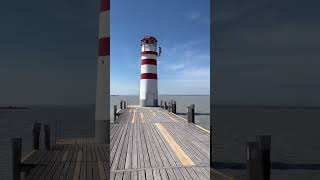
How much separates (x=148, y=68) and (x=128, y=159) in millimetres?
29385

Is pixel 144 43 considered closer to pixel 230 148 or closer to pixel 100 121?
pixel 230 148

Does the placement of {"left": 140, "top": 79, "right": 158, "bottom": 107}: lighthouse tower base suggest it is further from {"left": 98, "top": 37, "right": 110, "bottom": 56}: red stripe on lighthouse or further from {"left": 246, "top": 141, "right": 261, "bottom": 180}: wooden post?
{"left": 246, "top": 141, "right": 261, "bottom": 180}: wooden post

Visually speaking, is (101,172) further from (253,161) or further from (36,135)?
(36,135)

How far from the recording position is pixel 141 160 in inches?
378

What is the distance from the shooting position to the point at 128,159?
9.80 m

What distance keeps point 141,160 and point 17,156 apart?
3257 millimetres

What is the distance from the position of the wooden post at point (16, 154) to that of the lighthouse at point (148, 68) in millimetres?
29619

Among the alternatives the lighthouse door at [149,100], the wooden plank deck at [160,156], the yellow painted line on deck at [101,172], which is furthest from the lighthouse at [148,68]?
the yellow painted line on deck at [101,172]

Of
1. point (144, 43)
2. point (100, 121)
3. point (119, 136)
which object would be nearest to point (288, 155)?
point (119, 136)

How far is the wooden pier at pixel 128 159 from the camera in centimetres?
835

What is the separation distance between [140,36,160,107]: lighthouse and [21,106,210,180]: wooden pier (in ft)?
80.7

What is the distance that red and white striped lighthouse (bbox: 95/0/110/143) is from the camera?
10867mm

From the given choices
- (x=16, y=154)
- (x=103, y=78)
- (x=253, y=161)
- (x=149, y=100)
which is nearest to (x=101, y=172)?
(x=16, y=154)

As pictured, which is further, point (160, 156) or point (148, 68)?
point (148, 68)
